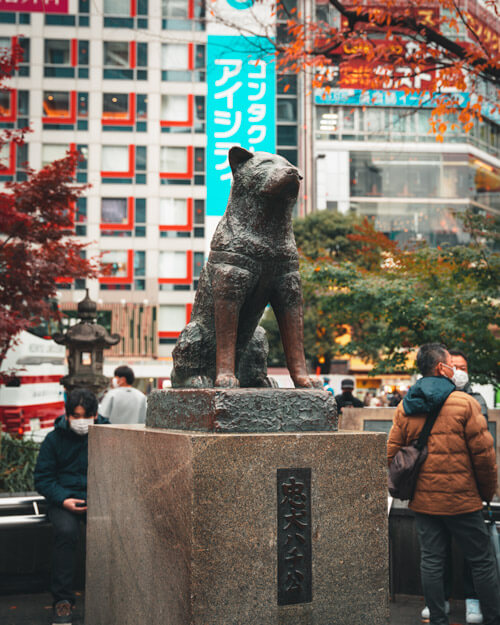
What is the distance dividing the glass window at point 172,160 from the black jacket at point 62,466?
33.8 m

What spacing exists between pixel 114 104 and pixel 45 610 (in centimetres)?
3551

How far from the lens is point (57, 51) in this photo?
1465 inches

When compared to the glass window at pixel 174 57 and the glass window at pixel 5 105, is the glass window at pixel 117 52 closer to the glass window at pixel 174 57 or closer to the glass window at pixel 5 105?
the glass window at pixel 174 57

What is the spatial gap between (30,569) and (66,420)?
5.75 feet

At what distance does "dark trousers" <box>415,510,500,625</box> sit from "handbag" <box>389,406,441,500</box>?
9.6 inches

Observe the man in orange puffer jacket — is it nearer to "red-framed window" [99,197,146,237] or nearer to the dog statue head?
the dog statue head

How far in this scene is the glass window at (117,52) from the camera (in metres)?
37.8

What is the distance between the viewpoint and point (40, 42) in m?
37.0

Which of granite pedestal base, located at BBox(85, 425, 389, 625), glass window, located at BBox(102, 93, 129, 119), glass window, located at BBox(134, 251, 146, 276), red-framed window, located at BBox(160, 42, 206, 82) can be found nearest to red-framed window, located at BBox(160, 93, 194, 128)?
red-framed window, located at BBox(160, 42, 206, 82)

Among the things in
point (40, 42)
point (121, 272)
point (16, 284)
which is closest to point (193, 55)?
point (40, 42)

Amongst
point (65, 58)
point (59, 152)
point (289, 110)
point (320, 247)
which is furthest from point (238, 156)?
point (289, 110)

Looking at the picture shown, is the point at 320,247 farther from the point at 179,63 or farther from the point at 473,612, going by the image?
the point at 473,612

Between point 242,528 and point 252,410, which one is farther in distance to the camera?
point 252,410

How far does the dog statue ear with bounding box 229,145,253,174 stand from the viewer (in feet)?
11.1
